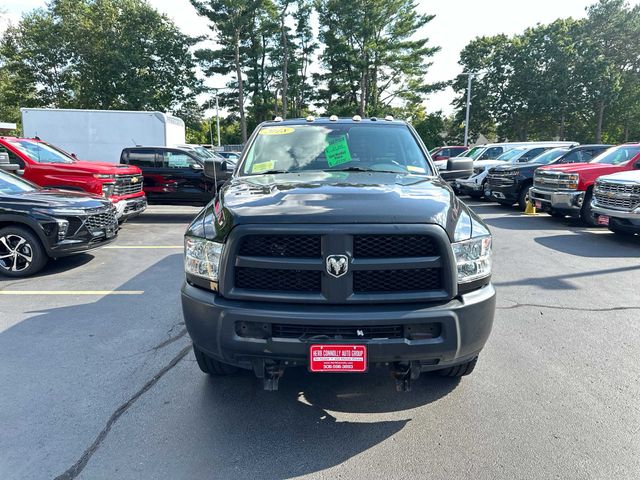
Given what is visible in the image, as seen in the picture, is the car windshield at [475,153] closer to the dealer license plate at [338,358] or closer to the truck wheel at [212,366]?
the truck wheel at [212,366]

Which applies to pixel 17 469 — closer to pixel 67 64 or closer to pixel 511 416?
pixel 511 416

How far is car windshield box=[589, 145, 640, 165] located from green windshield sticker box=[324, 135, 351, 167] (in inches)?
355

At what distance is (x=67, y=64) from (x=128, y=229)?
37861 millimetres

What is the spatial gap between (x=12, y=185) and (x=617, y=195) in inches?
410

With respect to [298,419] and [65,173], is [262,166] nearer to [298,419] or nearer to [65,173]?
[298,419]

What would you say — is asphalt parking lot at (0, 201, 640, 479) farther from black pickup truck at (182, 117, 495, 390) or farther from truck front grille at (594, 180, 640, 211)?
truck front grille at (594, 180, 640, 211)

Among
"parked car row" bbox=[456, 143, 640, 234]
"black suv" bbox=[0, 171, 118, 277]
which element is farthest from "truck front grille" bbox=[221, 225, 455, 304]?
"parked car row" bbox=[456, 143, 640, 234]

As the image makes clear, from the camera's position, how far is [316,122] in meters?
4.23

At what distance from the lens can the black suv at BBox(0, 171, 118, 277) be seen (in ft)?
19.4

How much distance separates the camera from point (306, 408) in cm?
291

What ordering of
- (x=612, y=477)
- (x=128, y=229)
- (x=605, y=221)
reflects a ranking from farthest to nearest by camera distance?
(x=128, y=229) → (x=605, y=221) → (x=612, y=477)

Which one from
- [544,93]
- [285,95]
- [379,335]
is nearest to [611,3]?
[544,93]

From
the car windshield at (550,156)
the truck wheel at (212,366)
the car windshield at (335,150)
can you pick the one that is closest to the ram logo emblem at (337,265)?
the truck wheel at (212,366)

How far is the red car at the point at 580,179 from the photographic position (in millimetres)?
9586
